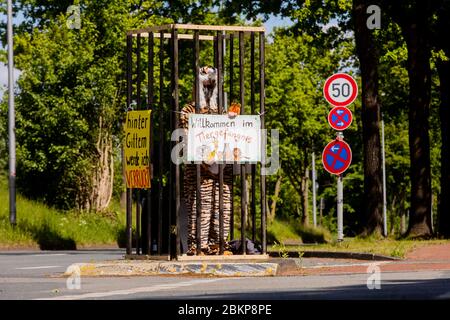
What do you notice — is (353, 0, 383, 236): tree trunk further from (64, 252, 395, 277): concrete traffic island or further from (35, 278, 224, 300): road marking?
A: (35, 278, 224, 300): road marking

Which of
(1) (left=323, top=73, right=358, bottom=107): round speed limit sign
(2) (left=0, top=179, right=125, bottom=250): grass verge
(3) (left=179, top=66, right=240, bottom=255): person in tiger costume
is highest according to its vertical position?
(1) (left=323, top=73, right=358, bottom=107): round speed limit sign

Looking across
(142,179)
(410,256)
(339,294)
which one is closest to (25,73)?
(410,256)

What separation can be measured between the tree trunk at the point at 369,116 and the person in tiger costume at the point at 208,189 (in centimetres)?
1403

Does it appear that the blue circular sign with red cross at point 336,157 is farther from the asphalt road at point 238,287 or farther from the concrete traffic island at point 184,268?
the asphalt road at point 238,287

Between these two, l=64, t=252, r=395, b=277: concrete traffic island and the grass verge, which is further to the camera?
the grass verge

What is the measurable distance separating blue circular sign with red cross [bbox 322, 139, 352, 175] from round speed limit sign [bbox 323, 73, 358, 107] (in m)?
0.78

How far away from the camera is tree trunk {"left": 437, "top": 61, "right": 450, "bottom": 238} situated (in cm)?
3256

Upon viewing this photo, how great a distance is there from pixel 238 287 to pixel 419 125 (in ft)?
64.0

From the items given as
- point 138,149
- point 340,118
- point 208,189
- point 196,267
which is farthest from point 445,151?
point 196,267

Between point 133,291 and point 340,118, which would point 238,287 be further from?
point 340,118

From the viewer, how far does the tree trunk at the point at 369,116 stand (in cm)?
3098

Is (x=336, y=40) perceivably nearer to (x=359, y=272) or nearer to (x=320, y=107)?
(x=359, y=272)

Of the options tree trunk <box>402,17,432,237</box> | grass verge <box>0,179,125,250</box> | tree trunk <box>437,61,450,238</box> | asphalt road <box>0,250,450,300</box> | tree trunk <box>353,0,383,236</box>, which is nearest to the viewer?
asphalt road <box>0,250,450,300</box>

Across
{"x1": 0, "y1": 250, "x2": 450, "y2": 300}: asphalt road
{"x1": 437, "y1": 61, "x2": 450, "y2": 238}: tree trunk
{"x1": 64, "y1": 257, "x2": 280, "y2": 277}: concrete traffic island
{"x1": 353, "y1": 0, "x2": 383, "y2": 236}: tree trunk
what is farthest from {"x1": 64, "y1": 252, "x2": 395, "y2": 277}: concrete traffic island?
{"x1": 437, "y1": 61, "x2": 450, "y2": 238}: tree trunk
